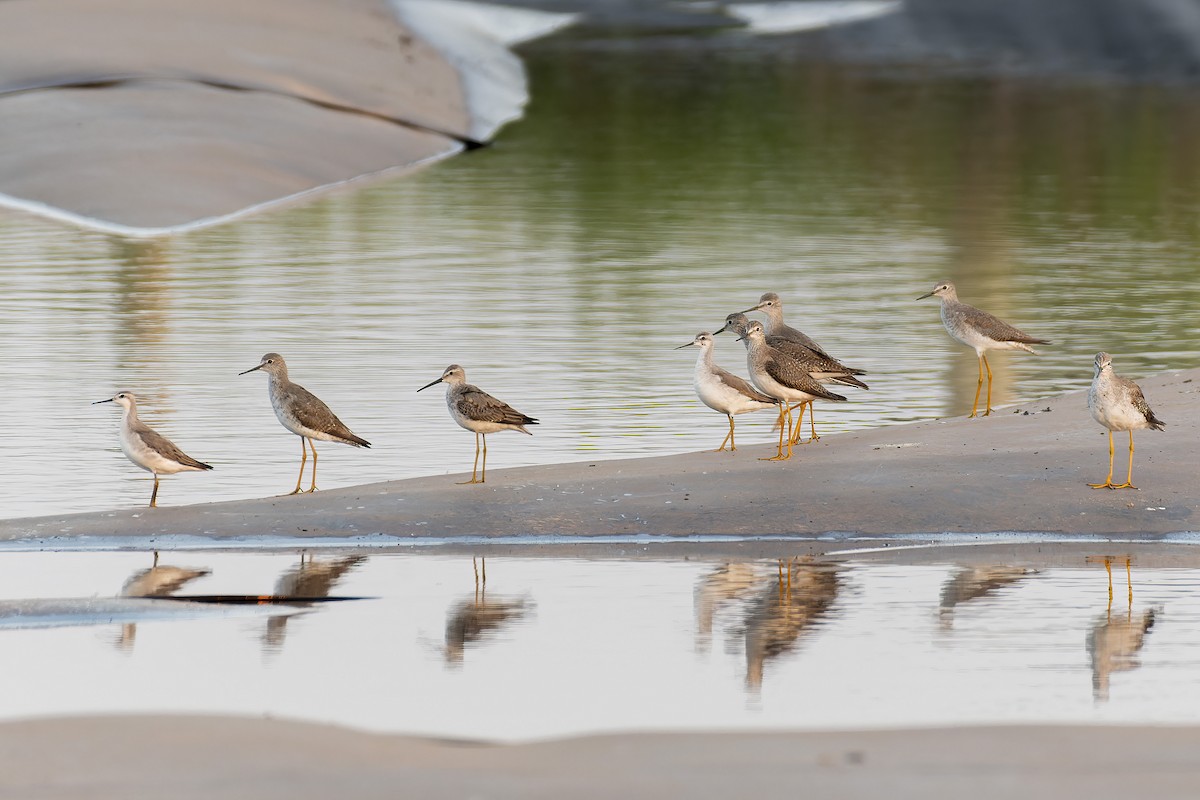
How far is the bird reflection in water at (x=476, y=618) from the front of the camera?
9641 millimetres

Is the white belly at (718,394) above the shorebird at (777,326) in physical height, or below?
below

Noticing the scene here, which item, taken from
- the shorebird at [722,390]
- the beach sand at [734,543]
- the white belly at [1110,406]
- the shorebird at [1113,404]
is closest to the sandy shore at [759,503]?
the beach sand at [734,543]

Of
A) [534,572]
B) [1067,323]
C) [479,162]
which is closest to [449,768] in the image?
[534,572]

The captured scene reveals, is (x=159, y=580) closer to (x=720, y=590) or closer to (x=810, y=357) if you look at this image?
(x=720, y=590)

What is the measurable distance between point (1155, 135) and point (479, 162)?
13.2 m

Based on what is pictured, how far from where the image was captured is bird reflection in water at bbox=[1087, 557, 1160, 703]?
29.6 feet

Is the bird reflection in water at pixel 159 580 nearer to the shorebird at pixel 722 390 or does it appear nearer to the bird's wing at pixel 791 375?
the shorebird at pixel 722 390

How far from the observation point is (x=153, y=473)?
14.1 m

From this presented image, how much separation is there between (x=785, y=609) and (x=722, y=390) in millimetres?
3889

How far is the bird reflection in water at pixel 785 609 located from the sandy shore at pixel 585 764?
3.19 ft

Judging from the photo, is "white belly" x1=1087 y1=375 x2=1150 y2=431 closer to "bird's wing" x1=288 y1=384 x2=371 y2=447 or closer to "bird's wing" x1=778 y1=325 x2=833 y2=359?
"bird's wing" x1=778 y1=325 x2=833 y2=359

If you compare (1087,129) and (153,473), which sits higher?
(1087,129)

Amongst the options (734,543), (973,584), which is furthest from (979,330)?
(973,584)

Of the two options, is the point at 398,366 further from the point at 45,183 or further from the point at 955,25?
the point at 955,25
